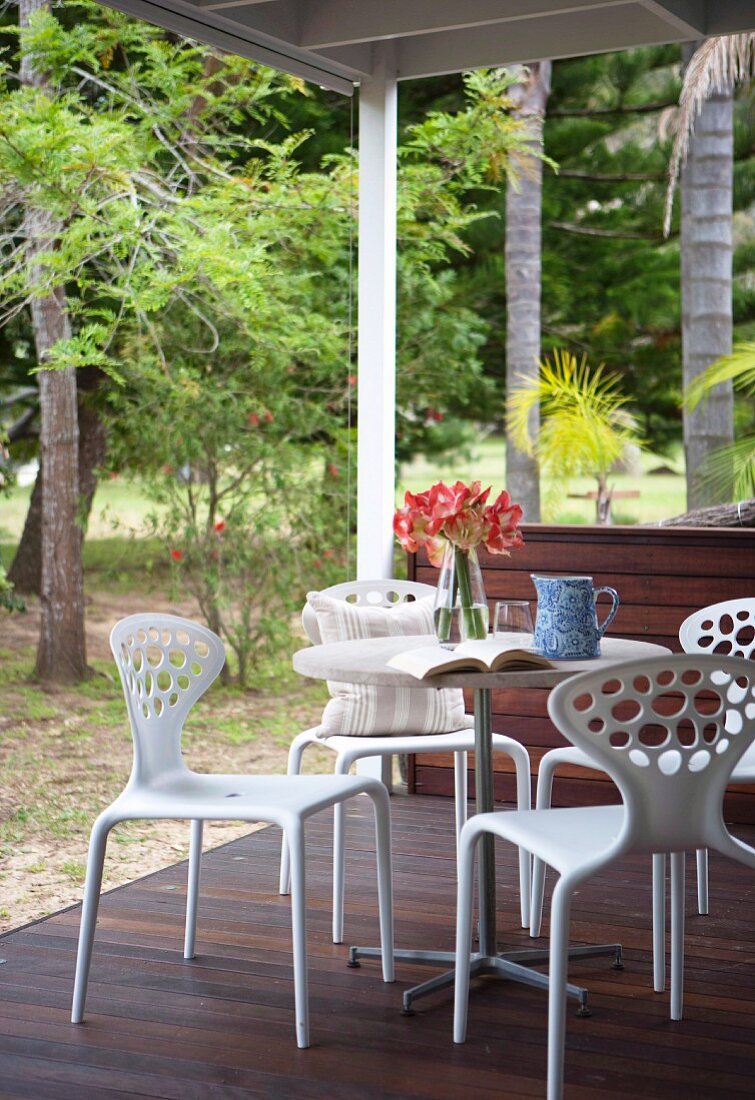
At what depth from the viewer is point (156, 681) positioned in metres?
3.17

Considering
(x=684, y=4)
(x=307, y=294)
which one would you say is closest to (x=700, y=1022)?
Answer: (x=684, y=4)

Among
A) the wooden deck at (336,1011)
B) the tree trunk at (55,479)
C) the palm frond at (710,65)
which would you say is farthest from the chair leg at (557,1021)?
the palm frond at (710,65)

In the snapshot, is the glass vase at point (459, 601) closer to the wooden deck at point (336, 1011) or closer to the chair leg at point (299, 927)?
the chair leg at point (299, 927)

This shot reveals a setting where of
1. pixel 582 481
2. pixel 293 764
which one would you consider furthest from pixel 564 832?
pixel 582 481

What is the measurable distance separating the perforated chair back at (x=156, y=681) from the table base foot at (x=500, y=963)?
0.67m

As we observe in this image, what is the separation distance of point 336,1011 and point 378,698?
84 cm

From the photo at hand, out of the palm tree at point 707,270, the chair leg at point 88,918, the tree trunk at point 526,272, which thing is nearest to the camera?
the chair leg at point 88,918

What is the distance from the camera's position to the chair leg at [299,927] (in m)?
2.77

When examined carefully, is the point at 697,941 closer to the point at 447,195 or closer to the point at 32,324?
the point at 32,324

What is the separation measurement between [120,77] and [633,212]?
15.3 feet

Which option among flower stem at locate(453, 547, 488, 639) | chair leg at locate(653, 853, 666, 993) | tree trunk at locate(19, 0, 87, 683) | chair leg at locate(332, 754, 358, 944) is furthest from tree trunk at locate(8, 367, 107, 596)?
chair leg at locate(653, 853, 666, 993)

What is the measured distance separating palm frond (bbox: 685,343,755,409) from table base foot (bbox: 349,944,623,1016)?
2.80m

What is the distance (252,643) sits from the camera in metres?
5.96

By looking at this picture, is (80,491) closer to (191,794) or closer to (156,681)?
(156,681)
